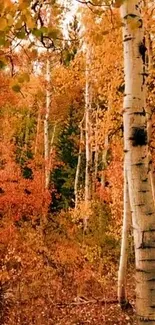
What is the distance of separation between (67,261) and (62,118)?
15.1 metres

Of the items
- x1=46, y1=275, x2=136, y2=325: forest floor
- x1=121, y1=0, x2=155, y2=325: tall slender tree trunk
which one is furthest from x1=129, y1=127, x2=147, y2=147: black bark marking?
x1=46, y1=275, x2=136, y2=325: forest floor

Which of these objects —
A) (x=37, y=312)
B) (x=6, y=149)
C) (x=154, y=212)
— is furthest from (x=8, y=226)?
(x=154, y=212)

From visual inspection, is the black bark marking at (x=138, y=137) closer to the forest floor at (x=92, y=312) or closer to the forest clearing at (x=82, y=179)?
the forest clearing at (x=82, y=179)

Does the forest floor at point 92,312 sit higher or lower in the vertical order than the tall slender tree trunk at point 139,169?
lower

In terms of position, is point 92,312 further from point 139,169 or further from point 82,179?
point 82,179

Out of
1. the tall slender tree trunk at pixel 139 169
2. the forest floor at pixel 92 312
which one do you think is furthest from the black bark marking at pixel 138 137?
the forest floor at pixel 92 312

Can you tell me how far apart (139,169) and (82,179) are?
22771 mm

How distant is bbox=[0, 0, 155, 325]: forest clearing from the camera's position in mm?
2926

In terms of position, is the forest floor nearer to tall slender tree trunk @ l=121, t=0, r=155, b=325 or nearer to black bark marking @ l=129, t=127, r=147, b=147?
tall slender tree trunk @ l=121, t=0, r=155, b=325

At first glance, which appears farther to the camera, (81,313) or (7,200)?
(7,200)

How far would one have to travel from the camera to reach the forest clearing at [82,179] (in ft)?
9.60

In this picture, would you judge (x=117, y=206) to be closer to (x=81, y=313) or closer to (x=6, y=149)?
(x=81, y=313)

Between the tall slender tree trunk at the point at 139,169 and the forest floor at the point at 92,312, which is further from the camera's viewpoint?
the forest floor at the point at 92,312

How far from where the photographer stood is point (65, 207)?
2230 centimetres
